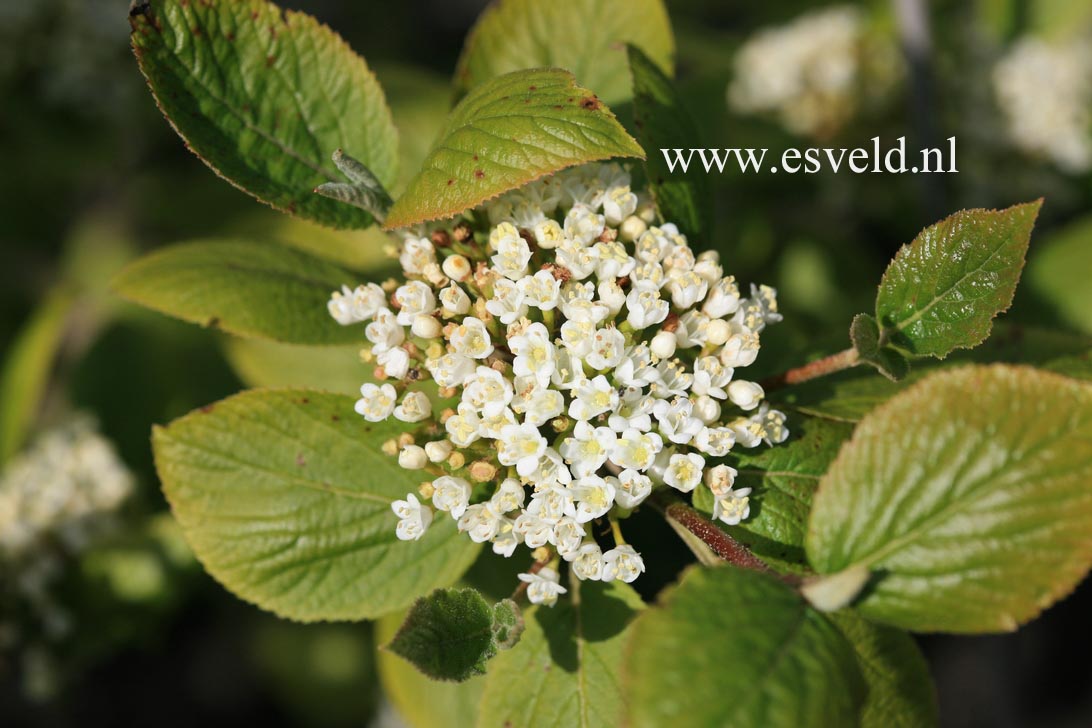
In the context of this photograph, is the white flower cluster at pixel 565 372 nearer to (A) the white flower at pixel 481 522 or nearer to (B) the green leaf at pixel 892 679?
(A) the white flower at pixel 481 522

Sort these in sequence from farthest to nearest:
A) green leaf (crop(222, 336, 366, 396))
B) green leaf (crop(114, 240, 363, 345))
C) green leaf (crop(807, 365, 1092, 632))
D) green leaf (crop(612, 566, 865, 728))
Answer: green leaf (crop(222, 336, 366, 396)), green leaf (crop(114, 240, 363, 345)), green leaf (crop(807, 365, 1092, 632)), green leaf (crop(612, 566, 865, 728))

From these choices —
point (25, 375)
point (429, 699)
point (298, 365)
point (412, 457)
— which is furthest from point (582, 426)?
point (25, 375)

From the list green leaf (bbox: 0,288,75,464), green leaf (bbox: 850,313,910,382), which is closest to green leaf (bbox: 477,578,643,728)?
green leaf (bbox: 850,313,910,382)

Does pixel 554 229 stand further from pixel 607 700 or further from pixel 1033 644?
pixel 1033 644

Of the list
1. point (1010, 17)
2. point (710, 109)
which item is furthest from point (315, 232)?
point (1010, 17)

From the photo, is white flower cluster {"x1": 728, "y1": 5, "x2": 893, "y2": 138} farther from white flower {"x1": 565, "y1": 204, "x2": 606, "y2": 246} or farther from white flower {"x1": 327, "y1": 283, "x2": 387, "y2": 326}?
white flower {"x1": 327, "y1": 283, "x2": 387, "y2": 326}

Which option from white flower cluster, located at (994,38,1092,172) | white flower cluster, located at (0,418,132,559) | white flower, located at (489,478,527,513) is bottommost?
white flower cluster, located at (0,418,132,559)
